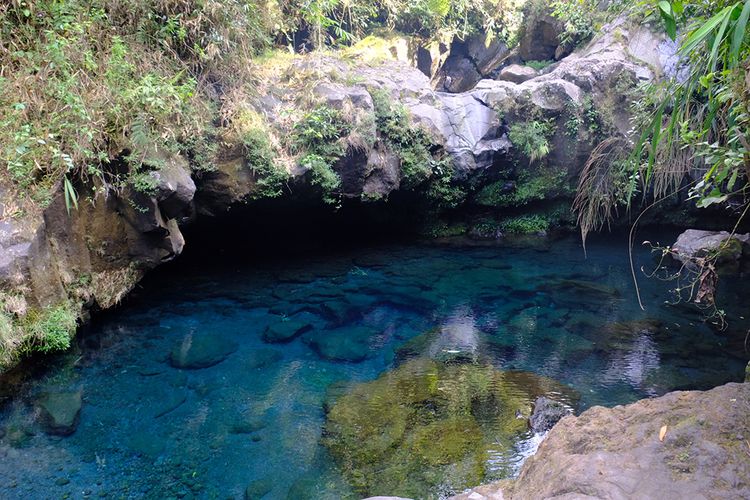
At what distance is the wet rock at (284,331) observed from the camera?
669cm

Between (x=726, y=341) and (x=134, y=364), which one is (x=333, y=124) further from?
(x=726, y=341)

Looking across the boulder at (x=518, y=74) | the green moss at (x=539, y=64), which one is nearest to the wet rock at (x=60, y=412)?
the boulder at (x=518, y=74)

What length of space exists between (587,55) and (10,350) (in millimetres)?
11457

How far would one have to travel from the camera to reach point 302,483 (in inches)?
159

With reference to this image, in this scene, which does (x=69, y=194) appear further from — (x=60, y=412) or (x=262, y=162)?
(x=262, y=162)

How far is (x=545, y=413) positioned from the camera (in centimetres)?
484

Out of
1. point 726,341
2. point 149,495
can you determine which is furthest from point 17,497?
point 726,341

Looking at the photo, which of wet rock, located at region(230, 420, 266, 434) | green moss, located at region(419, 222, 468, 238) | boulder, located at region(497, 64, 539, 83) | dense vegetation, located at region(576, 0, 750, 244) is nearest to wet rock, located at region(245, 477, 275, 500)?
wet rock, located at region(230, 420, 266, 434)

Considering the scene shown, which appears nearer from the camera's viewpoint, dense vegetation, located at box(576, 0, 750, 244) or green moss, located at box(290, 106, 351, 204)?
dense vegetation, located at box(576, 0, 750, 244)

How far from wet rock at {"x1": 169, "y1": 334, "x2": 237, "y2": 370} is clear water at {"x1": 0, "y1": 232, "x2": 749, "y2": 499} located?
0.33 ft

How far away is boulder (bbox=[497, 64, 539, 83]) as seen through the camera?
475 inches

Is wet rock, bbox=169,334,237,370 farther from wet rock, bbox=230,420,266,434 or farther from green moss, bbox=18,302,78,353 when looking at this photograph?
wet rock, bbox=230,420,266,434

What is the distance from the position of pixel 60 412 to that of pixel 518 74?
38.0ft

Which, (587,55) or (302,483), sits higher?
(587,55)
